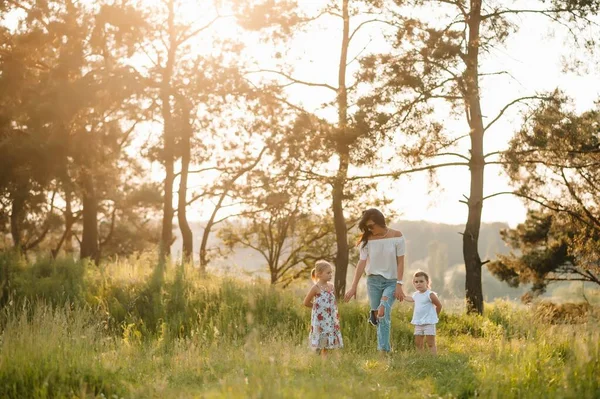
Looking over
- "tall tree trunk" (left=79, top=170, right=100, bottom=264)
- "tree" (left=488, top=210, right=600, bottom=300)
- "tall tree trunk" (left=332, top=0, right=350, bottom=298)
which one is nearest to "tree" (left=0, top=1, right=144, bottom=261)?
"tall tree trunk" (left=79, top=170, right=100, bottom=264)

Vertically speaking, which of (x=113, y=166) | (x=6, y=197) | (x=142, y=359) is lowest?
(x=142, y=359)

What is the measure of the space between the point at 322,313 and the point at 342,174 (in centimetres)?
968

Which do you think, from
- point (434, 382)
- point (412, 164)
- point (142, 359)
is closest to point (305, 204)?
point (412, 164)

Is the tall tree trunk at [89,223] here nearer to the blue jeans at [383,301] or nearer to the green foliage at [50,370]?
the green foliage at [50,370]

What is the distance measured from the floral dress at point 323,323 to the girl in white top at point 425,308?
1258 millimetres

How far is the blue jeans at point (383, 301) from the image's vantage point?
29.1 ft

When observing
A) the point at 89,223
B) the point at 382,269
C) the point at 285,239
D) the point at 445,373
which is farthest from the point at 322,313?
the point at 285,239

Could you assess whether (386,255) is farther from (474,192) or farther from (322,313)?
(474,192)

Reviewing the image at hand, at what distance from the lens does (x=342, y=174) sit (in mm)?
18406

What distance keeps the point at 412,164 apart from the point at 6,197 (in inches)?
593

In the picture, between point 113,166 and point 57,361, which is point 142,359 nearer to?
point 57,361

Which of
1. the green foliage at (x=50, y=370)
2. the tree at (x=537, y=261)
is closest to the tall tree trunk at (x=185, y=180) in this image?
the tree at (x=537, y=261)

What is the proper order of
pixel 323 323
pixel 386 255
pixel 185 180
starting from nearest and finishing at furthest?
pixel 386 255, pixel 323 323, pixel 185 180

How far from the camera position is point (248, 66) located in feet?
76.2
